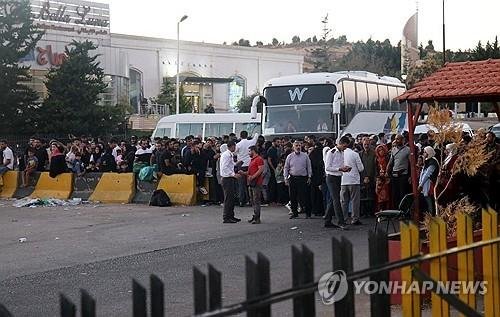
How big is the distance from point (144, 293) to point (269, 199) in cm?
1816

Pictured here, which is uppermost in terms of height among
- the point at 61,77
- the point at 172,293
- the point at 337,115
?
the point at 61,77

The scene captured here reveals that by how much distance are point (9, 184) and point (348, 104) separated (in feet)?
37.2

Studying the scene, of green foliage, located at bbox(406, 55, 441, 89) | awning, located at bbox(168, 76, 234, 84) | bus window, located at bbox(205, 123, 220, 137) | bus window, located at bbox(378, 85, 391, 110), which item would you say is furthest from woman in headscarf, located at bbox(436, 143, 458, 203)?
awning, located at bbox(168, 76, 234, 84)

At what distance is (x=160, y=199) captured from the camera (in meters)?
21.2

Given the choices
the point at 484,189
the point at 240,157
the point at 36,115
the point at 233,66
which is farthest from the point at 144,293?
the point at 233,66

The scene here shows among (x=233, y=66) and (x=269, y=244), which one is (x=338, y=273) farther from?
(x=233, y=66)

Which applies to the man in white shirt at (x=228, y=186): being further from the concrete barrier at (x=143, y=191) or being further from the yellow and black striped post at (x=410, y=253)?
the yellow and black striped post at (x=410, y=253)

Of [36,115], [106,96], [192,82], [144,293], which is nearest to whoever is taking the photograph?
[144,293]

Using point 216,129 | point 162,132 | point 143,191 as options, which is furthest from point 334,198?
point 162,132

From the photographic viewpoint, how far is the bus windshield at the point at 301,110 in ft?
83.2

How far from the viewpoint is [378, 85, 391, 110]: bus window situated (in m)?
30.9

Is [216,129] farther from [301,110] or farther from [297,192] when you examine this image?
[297,192]

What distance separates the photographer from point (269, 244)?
13453mm

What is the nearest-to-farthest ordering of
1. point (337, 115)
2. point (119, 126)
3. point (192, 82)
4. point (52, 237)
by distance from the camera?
point (52, 237) < point (337, 115) < point (119, 126) < point (192, 82)
